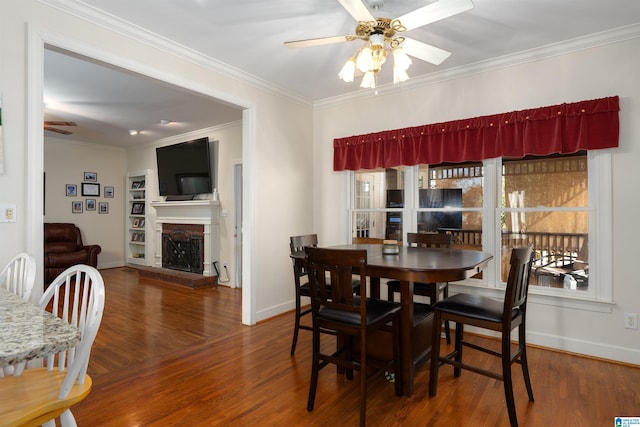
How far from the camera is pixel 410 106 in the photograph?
12.8ft

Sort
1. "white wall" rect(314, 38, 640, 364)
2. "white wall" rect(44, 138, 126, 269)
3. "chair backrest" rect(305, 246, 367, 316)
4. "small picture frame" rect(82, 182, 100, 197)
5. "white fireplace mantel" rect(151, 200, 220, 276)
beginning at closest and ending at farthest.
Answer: "chair backrest" rect(305, 246, 367, 316) → "white wall" rect(314, 38, 640, 364) → "white fireplace mantel" rect(151, 200, 220, 276) → "white wall" rect(44, 138, 126, 269) → "small picture frame" rect(82, 182, 100, 197)

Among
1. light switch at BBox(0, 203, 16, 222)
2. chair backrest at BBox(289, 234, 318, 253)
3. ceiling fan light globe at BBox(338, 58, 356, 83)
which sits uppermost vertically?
ceiling fan light globe at BBox(338, 58, 356, 83)

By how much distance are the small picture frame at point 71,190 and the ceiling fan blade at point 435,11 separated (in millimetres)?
7216

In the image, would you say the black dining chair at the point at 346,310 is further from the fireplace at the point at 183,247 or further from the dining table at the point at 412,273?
the fireplace at the point at 183,247

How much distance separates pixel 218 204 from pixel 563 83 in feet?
16.0

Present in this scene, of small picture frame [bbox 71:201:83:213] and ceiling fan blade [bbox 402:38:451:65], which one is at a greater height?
ceiling fan blade [bbox 402:38:451:65]

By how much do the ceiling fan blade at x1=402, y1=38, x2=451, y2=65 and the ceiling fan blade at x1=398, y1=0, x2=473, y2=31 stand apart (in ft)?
0.75

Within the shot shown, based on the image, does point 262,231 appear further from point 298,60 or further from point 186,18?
point 186,18

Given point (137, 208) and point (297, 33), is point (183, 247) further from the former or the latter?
point (297, 33)

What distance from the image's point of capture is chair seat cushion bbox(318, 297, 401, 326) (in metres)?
2.12

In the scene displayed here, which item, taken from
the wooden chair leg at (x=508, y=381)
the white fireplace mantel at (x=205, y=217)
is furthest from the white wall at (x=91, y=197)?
the wooden chair leg at (x=508, y=381)

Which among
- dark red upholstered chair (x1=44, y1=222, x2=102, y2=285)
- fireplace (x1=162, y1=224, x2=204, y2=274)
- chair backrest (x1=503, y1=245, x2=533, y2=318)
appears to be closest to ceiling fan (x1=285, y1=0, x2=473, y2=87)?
chair backrest (x1=503, y1=245, x2=533, y2=318)

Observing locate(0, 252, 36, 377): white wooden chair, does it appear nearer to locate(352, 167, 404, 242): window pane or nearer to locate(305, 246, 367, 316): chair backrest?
locate(305, 246, 367, 316): chair backrest

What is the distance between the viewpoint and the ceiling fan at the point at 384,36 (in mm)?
1956
